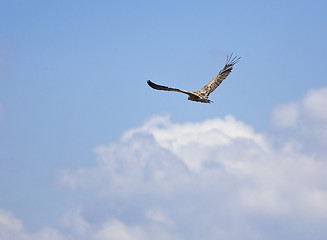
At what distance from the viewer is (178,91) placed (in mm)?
46656

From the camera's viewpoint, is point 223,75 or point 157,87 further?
point 223,75

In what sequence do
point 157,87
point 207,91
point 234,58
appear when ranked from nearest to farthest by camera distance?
point 157,87 < point 207,91 < point 234,58

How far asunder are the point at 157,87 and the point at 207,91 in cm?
1174

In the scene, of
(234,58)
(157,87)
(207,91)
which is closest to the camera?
(157,87)

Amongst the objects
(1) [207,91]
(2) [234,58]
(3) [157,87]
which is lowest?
(3) [157,87]

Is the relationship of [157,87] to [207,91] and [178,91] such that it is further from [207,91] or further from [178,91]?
[207,91]

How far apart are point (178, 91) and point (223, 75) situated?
47.9ft

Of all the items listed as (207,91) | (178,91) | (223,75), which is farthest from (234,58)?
(178,91)

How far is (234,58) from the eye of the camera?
6116cm

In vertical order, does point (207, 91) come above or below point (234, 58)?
below

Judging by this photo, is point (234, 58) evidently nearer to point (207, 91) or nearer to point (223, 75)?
point (223, 75)

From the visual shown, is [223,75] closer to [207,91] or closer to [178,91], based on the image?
[207,91]

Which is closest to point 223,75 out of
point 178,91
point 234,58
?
point 234,58

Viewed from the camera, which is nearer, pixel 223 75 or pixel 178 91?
pixel 178 91
